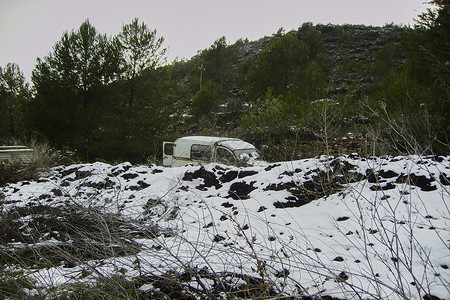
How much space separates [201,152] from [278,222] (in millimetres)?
6358

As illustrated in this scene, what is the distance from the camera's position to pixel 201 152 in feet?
31.4

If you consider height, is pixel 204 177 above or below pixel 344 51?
below

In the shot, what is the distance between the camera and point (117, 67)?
14.7 metres

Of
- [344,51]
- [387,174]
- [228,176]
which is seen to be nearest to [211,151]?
[228,176]

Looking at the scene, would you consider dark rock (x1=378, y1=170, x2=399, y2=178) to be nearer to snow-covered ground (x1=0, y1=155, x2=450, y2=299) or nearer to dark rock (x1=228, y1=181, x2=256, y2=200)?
snow-covered ground (x1=0, y1=155, x2=450, y2=299)

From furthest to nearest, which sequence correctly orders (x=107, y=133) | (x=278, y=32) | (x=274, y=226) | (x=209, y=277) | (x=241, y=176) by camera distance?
(x=278, y=32)
(x=107, y=133)
(x=241, y=176)
(x=274, y=226)
(x=209, y=277)

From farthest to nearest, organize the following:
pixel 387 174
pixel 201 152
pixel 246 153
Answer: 1. pixel 201 152
2. pixel 246 153
3. pixel 387 174

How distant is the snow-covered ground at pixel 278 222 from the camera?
202 cm

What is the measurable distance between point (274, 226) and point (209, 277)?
4.33 ft

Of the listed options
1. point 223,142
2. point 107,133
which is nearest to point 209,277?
point 223,142

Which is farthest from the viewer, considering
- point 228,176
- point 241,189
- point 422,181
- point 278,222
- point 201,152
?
point 201,152

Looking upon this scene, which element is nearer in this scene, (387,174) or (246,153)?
(387,174)

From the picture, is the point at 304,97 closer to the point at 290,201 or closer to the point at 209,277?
the point at 290,201

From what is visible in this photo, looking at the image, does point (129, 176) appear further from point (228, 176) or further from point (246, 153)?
point (246, 153)
